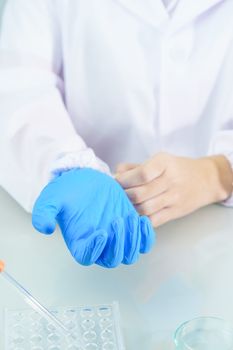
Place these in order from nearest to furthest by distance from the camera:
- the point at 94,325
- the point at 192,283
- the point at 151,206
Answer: the point at 94,325, the point at 192,283, the point at 151,206

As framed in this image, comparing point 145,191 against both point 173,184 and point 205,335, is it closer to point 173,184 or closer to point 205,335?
point 173,184

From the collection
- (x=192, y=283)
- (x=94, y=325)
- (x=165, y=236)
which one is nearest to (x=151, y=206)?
(x=165, y=236)

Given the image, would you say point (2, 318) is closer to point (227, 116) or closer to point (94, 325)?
point (94, 325)

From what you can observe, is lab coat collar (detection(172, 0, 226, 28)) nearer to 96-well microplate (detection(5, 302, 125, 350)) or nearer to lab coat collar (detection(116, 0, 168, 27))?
lab coat collar (detection(116, 0, 168, 27))

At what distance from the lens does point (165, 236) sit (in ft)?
3.35

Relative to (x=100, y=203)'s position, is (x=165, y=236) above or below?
below

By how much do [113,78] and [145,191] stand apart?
332mm

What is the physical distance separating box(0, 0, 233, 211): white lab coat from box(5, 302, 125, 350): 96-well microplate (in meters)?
0.31

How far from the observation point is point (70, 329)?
2.52ft

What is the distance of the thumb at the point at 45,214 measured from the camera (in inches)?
31.9

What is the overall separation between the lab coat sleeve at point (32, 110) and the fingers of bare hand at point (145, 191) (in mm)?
76

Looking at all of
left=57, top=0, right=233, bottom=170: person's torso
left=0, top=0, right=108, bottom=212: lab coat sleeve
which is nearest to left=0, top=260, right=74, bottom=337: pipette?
left=0, top=0, right=108, bottom=212: lab coat sleeve

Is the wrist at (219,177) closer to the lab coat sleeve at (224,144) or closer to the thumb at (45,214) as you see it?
the lab coat sleeve at (224,144)

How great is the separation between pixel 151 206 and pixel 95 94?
364mm
